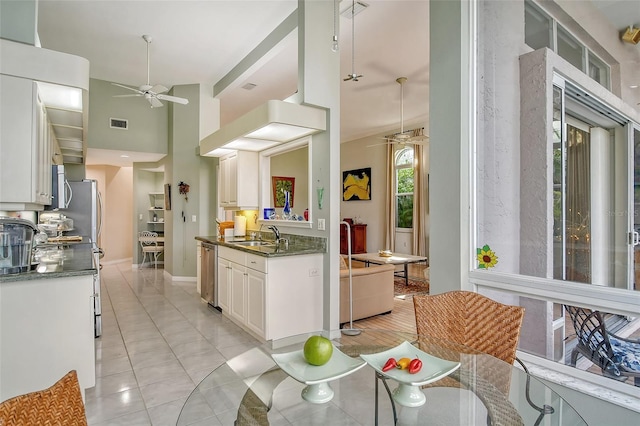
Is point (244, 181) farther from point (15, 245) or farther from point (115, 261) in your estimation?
point (115, 261)

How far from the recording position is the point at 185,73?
5957mm

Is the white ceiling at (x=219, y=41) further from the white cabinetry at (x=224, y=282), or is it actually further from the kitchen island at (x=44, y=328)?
the kitchen island at (x=44, y=328)

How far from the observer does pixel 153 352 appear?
10.9ft

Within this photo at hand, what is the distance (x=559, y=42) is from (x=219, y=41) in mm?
4234

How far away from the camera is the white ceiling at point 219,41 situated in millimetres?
4066

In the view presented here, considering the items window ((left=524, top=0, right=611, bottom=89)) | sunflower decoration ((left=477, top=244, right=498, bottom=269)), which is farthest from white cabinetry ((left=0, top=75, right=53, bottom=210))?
window ((left=524, top=0, right=611, bottom=89))

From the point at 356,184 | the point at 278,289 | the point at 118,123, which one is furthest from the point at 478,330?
the point at 356,184

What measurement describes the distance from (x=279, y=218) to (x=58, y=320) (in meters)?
2.81

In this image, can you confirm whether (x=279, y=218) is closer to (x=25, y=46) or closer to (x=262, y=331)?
(x=262, y=331)

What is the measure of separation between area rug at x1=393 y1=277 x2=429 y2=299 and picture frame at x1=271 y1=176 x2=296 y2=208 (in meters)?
2.41

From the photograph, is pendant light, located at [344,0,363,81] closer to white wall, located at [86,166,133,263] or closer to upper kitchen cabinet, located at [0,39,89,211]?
upper kitchen cabinet, located at [0,39,89,211]

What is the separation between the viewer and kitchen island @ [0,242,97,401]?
6.88 feet

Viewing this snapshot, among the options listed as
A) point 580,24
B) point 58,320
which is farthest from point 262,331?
point 580,24

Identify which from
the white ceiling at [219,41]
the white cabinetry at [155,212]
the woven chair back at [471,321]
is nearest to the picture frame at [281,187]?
the white ceiling at [219,41]
